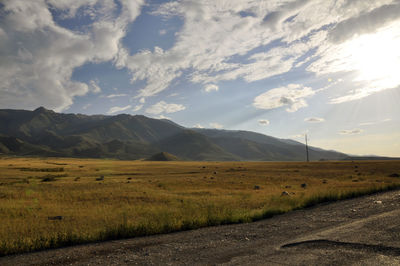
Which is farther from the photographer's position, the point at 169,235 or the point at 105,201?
the point at 105,201

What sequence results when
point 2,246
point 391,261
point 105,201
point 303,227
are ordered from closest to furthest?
point 391,261
point 2,246
point 303,227
point 105,201

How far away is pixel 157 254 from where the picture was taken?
28.5 ft

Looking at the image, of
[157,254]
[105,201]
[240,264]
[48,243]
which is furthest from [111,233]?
[105,201]

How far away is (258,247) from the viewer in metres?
8.91

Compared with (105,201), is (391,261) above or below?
above

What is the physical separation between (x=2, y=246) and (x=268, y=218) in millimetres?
12153

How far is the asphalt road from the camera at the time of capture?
24.9ft

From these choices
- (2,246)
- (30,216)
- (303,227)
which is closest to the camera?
(2,246)

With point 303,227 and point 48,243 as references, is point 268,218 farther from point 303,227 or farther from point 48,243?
point 48,243

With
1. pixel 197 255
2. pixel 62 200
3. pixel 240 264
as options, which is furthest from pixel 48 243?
pixel 62 200

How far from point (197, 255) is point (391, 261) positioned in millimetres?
5336

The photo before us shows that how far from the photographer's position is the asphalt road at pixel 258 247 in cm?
760

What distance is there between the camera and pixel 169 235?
1138 centimetres

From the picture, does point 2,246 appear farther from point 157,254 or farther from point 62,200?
point 62,200
